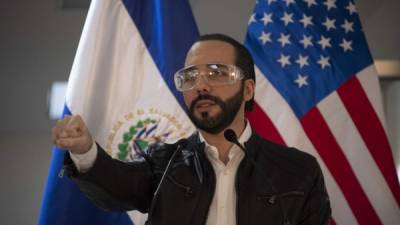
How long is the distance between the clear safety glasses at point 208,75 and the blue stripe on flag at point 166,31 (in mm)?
661

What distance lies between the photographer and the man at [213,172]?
2.92 feet

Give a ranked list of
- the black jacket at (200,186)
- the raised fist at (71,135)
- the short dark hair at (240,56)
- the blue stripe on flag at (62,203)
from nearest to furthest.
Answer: the raised fist at (71,135) < the black jacket at (200,186) < the short dark hair at (240,56) < the blue stripe on flag at (62,203)

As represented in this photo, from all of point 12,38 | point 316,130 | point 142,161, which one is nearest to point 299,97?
point 316,130

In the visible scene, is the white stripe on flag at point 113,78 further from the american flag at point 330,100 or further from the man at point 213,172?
the man at point 213,172

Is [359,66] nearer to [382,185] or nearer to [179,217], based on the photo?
[382,185]

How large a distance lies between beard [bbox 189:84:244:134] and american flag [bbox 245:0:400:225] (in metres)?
0.76

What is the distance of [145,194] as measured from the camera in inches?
38.5

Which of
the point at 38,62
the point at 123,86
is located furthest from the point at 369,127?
the point at 38,62

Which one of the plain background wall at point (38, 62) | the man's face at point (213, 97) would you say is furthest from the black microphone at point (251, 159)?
the plain background wall at point (38, 62)

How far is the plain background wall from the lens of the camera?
2.33m

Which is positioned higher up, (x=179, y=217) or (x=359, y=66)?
(x=359, y=66)

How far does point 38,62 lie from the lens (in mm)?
2426

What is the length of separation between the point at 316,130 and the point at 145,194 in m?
0.95

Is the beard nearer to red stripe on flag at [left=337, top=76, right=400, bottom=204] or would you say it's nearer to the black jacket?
the black jacket
